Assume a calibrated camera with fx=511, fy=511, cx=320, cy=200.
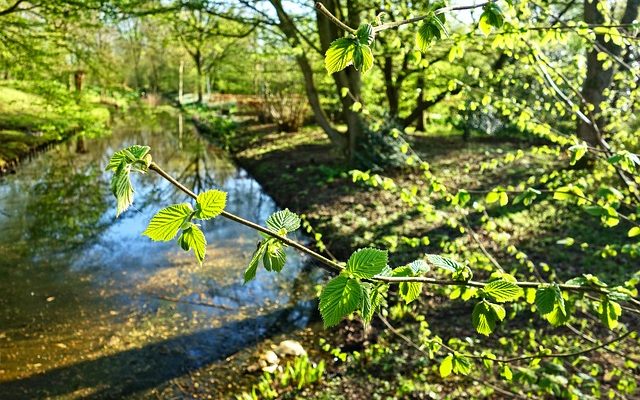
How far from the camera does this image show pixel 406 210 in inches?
365

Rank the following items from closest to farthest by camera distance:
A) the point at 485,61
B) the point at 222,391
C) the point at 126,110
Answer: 1. the point at 222,391
2. the point at 485,61
3. the point at 126,110

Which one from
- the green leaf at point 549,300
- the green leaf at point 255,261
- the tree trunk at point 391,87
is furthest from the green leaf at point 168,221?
the tree trunk at point 391,87

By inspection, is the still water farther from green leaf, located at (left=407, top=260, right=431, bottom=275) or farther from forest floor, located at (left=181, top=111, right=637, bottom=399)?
green leaf, located at (left=407, top=260, right=431, bottom=275)

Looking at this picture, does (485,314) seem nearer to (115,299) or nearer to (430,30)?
(430,30)

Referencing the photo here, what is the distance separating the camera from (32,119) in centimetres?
1552

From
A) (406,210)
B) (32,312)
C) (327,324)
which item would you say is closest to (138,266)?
(32,312)

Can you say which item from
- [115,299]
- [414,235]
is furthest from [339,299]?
[414,235]

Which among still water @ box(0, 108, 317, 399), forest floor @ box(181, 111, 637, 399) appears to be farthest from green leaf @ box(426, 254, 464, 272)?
still water @ box(0, 108, 317, 399)

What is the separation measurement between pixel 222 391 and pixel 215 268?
3104 mm

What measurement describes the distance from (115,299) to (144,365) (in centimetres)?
170

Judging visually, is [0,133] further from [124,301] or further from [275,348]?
[275,348]

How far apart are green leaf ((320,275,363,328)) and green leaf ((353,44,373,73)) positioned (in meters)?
0.41

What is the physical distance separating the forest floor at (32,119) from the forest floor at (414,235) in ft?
14.9

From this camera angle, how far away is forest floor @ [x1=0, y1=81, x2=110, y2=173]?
969 cm
